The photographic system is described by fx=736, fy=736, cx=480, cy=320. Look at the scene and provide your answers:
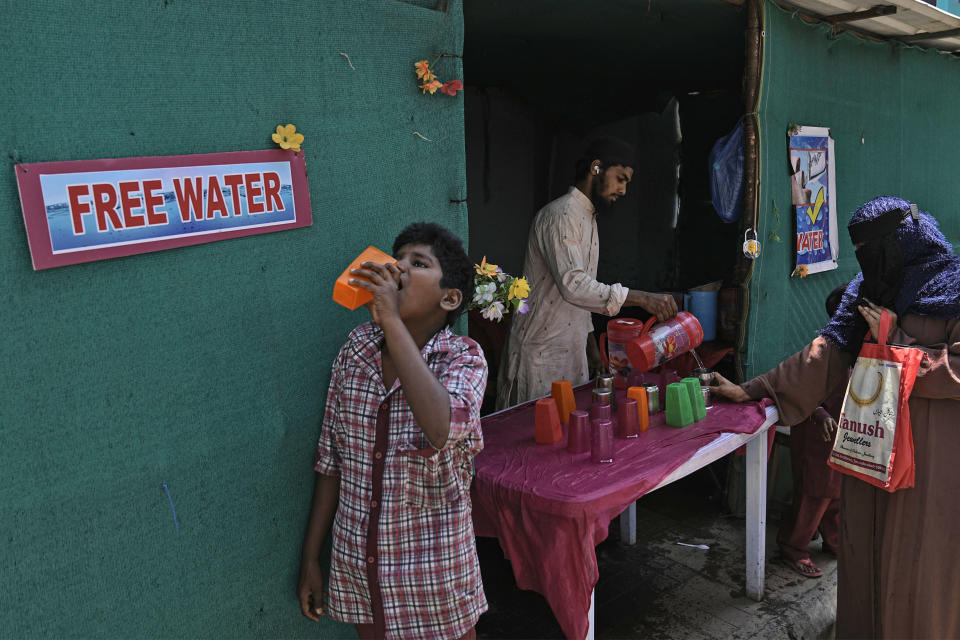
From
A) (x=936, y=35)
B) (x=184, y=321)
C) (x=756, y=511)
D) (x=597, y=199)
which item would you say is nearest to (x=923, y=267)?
(x=756, y=511)

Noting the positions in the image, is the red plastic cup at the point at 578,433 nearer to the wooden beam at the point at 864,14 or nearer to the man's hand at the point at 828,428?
the man's hand at the point at 828,428

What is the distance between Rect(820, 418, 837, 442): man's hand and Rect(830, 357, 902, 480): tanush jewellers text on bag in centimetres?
64

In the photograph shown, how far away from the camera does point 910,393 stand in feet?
8.50

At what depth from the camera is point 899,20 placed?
15.0 ft

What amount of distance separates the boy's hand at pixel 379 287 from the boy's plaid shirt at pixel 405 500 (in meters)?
0.23

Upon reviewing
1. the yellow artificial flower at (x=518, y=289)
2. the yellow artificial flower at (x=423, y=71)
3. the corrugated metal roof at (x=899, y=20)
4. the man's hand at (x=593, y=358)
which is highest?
the corrugated metal roof at (x=899, y=20)


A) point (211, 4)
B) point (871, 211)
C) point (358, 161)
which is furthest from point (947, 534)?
point (211, 4)

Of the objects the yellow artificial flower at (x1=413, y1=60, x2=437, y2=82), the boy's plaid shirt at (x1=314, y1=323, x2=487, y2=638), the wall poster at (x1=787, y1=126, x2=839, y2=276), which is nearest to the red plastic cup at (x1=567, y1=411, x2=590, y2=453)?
the boy's plaid shirt at (x1=314, y1=323, x2=487, y2=638)

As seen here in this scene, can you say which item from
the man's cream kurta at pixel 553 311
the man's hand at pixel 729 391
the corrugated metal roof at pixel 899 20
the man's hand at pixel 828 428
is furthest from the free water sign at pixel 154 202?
the corrugated metal roof at pixel 899 20

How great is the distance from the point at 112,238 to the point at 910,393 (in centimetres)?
259

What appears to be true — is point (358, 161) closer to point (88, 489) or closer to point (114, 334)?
point (114, 334)

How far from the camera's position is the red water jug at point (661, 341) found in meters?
3.29

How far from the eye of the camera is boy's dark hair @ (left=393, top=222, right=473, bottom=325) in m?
1.94

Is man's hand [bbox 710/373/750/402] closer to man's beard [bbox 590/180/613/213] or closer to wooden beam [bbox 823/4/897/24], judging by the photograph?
man's beard [bbox 590/180/613/213]
